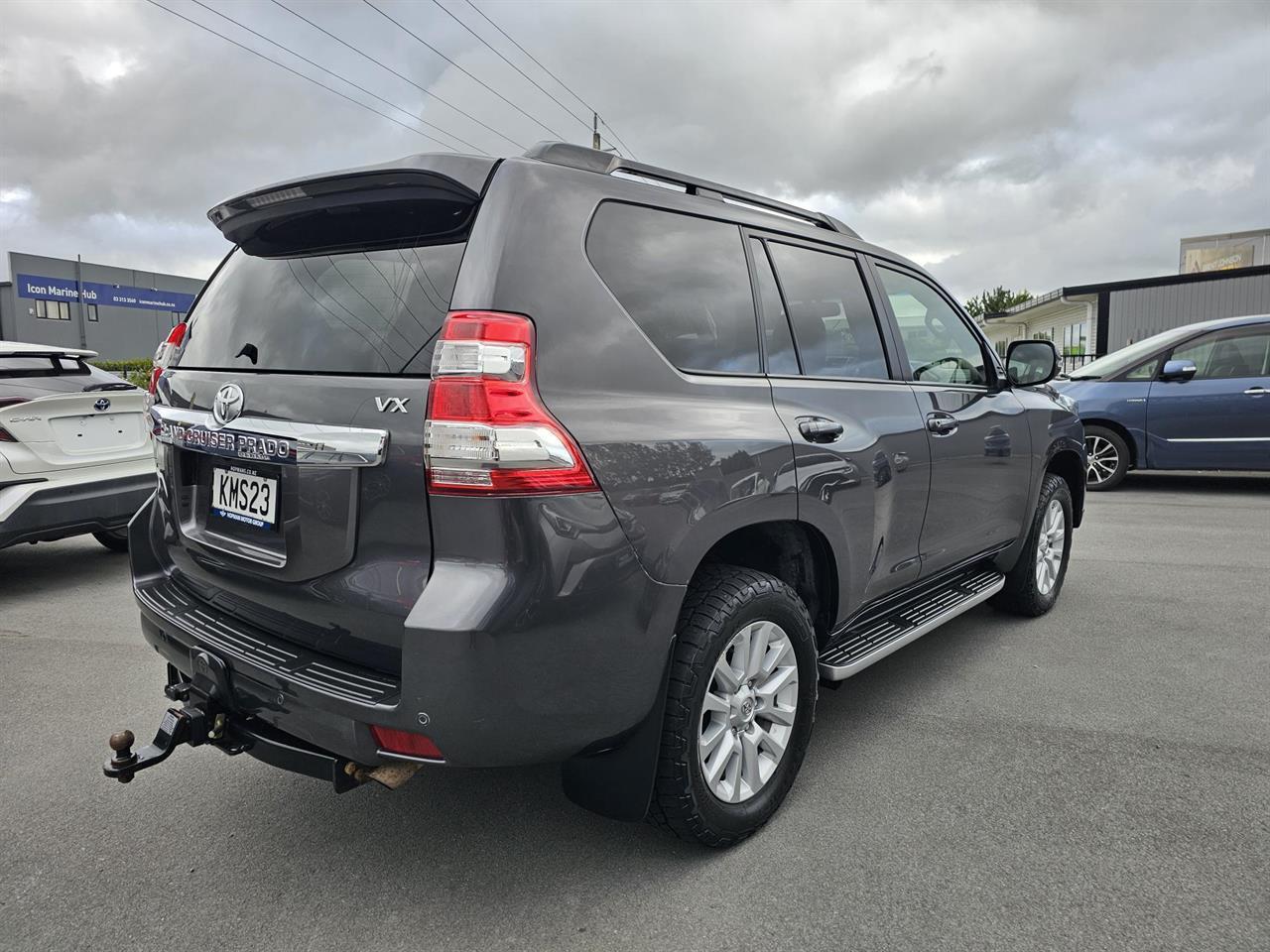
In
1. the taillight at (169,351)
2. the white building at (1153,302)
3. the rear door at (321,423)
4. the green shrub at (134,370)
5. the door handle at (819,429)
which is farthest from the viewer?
the green shrub at (134,370)

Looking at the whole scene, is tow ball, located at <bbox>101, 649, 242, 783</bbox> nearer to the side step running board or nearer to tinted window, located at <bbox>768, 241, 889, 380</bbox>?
the side step running board

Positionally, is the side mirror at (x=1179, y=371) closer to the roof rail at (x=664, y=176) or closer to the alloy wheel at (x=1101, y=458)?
the alloy wheel at (x=1101, y=458)

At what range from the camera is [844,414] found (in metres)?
2.87

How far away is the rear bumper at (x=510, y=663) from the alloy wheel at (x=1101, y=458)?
8.73 meters

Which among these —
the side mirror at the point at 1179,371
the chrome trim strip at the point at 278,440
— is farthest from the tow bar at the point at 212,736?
the side mirror at the point at 1179,371

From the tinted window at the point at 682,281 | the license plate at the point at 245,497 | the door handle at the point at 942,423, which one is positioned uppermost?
the tinted window at the point at 682,281

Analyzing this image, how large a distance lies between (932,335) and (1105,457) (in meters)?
6.78

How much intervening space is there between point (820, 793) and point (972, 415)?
180 cm

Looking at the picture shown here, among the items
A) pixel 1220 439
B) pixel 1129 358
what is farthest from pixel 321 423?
pixel 1129 358

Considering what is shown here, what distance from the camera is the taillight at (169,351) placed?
2.76 meters

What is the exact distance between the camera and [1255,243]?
3669 cm

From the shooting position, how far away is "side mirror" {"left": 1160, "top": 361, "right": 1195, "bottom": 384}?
28.7ft

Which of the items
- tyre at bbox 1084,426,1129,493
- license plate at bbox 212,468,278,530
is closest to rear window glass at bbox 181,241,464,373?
license plate at bbox 212,468,278,530

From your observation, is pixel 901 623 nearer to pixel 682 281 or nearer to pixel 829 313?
pixel 829 313
